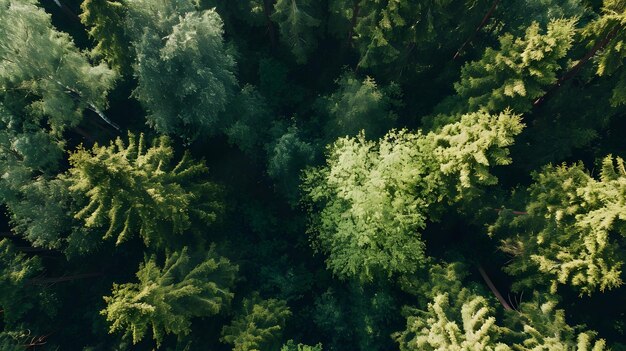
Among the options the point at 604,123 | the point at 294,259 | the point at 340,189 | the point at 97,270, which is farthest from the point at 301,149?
the point at 604,123

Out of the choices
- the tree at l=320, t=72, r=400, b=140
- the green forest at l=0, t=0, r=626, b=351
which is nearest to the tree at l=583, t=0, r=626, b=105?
the green forest at l=0, t=0, r=626, b=351

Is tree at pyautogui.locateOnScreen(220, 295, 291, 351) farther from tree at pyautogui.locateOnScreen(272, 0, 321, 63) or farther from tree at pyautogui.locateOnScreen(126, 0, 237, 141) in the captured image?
tree at pyautogui.locateOnScreen(272, 0, 321, 63)

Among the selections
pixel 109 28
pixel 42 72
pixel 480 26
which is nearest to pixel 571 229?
pixel 480 26

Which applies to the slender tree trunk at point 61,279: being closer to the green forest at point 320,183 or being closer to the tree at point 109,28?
the green forest at point 320,183

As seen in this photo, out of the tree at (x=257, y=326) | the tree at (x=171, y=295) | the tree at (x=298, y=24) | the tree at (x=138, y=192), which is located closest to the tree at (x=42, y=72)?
the tree at (x=138, y=192)

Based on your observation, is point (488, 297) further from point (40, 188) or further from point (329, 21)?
point (40, 188)

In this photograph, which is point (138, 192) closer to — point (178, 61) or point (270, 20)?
point (178, 61)
